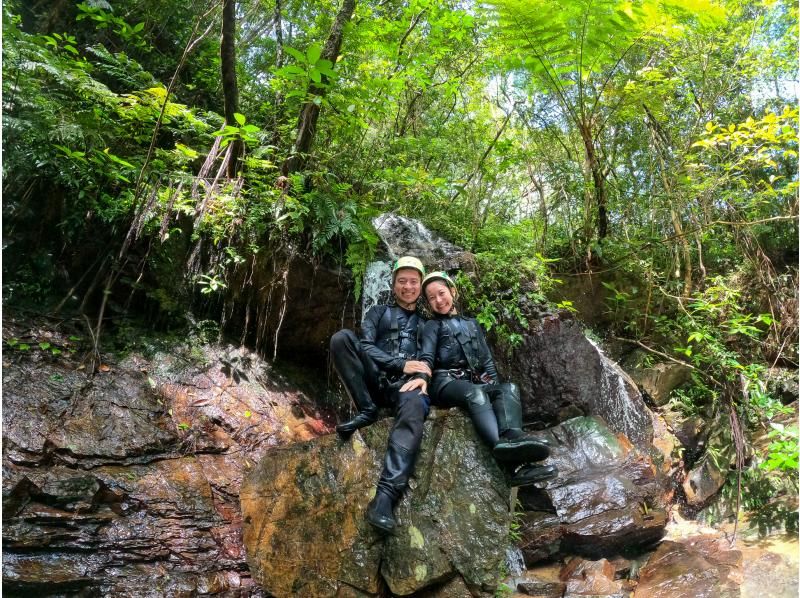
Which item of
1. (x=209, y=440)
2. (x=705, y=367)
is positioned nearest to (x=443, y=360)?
(x=209, y=440)

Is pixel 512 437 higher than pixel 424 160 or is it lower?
lower

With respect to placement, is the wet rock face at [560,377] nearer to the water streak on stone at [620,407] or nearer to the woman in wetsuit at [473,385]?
the water streak on stone at [620,407]

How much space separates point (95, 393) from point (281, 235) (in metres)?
2.56

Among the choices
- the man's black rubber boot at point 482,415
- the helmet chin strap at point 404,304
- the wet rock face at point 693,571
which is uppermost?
the helmet chin strap at point 404,304

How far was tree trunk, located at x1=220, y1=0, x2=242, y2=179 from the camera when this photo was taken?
4.77 m

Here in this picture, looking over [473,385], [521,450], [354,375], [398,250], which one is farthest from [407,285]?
[398,250]

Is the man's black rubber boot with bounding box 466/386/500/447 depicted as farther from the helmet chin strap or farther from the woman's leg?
the helmet chin strap

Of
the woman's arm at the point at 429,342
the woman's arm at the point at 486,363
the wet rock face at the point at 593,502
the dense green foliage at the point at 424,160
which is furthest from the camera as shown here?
the wet rock face at the point at 593,502

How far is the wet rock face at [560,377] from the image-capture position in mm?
6625

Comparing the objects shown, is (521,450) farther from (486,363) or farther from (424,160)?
(424,160)

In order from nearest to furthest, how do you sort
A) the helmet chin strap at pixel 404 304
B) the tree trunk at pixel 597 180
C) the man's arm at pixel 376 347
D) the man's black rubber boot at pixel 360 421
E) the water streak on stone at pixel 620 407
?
the man's black rubber boot at pixel 360 421, the man's arm at pixel 376 347, the helmet chin strap at pixel 404 304, the water streak on stone at pixel 620 407, the tree trunk at pixel 597 180

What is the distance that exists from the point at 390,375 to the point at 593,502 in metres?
3.12

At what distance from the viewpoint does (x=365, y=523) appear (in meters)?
3.61

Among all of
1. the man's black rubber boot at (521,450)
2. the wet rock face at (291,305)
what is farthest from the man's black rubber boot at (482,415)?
the wet rock face at (291,305)
